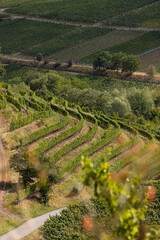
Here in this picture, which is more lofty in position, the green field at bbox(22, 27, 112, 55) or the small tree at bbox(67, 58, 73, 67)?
the green field at bbox(22, 27, 112, 55)

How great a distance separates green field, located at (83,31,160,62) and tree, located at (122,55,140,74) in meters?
22.9

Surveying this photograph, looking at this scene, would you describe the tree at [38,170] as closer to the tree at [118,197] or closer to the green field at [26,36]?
the tree at [118,197]

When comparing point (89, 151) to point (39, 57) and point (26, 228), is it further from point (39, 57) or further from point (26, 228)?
point (39, 57)

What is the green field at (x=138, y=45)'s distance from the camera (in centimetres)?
16364

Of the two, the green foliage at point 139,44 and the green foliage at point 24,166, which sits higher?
the green foliage at point 24,166

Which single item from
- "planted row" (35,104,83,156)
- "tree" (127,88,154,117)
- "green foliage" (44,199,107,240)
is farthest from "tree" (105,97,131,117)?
"green foliage" (44,199,107,240)

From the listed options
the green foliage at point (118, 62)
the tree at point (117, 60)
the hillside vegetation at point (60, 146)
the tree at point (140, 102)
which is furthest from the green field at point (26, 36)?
the tree at point (140, 102)

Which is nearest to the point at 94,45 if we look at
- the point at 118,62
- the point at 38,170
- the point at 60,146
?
the point at 118,62

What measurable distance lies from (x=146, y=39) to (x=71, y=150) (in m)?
125

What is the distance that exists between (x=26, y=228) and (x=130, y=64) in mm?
109235

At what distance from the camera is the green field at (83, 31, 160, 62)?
16364 centimetres

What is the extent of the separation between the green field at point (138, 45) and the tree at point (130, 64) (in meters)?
22.9

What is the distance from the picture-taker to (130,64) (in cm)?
13825

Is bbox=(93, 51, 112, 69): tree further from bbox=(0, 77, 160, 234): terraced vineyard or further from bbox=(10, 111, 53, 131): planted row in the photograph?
bbox=(10, 111, 53, 131): planted row
